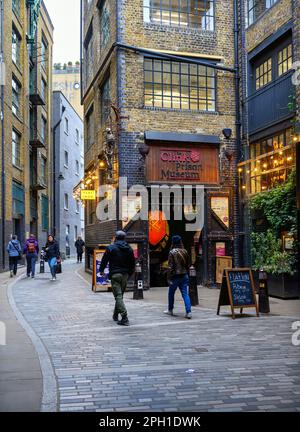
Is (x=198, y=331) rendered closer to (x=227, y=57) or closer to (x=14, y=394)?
(x=14, y=394)

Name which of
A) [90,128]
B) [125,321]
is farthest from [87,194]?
[125,321]

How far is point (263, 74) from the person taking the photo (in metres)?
15.8

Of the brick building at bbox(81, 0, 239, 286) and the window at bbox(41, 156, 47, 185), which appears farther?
the window at bbox(41, 156, 47, 185)

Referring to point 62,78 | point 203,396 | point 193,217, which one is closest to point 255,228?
point 193,217

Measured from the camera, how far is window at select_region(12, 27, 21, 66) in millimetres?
25500

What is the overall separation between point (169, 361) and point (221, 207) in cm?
1020

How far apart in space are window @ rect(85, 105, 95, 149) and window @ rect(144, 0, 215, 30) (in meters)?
5.97

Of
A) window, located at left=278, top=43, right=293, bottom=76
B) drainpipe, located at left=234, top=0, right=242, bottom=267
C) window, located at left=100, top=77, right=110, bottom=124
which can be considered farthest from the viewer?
window, located at left=100, top=77, right=110, bottom=124

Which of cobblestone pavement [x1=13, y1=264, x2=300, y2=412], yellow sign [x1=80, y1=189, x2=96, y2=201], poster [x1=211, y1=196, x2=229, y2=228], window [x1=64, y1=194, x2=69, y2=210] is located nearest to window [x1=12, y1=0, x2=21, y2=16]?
yellow sign [x1=80, y1=189, x2=96, y2=201]

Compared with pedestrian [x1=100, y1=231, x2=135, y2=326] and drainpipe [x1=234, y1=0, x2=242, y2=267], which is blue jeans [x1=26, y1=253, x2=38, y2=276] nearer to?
drainpipe [x1=234, y1=0, x2=242, y2=267]

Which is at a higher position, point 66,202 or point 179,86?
point 179,86

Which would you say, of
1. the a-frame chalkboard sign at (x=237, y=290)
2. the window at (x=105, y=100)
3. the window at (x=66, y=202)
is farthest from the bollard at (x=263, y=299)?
the window at (x=66, y=202)

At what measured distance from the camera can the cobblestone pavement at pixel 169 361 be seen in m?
4.95

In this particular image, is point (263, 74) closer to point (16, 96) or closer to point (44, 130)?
point (16, 96)
